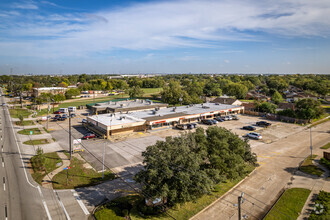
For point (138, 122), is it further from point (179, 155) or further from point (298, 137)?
point (298, 137)

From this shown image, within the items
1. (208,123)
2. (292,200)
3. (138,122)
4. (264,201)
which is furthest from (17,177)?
(208,123)

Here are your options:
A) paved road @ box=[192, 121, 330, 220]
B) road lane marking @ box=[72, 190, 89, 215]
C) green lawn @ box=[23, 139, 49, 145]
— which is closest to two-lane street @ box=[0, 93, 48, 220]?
→ road lane marking @ box=[72, 190, 89, 215]

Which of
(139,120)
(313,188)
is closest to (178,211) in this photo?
(313,188)

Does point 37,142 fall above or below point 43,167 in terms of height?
above

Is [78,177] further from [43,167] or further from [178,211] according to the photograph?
[178,211]

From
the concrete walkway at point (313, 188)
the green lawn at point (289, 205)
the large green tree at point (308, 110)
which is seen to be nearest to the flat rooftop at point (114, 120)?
the green lawn at point (289, 205)

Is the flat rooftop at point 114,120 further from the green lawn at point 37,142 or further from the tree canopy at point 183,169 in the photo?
the tree canopy at point 183,169
